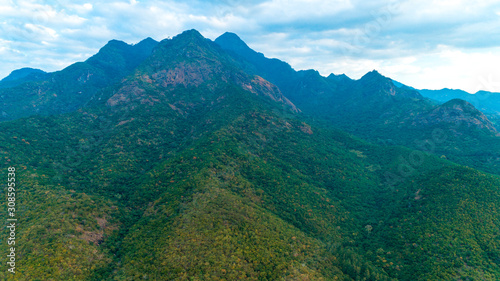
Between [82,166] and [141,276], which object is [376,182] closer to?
[141,276]

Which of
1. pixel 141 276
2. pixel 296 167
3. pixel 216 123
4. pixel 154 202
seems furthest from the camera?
pixel 216 123

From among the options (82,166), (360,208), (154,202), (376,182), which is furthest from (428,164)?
(82,166)

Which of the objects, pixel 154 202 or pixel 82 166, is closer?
pixel 154 202

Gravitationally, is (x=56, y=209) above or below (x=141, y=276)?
above

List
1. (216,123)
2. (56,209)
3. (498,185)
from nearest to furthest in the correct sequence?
1. (56,209)
2. (498,185)
3. (216,123)

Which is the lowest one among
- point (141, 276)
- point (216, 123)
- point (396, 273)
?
point (396, 273)

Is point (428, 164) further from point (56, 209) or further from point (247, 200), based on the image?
point (56, 209)
